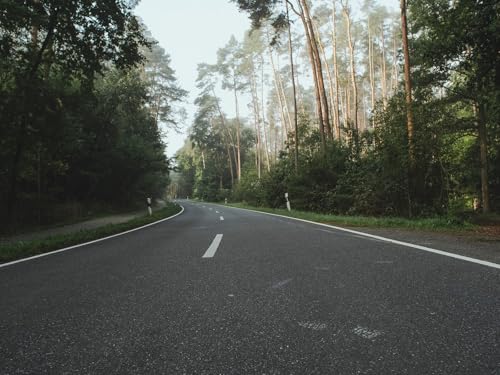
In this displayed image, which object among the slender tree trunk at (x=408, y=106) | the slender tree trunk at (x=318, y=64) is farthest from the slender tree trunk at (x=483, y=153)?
the slender tree trunk at (x=318, y=64)

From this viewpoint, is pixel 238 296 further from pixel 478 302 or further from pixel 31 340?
pixel 478 302

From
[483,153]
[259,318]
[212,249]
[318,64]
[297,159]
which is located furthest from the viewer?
[297,159]

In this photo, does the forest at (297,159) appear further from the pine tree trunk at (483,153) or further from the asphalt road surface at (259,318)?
the asphalt road surface at (259,318)

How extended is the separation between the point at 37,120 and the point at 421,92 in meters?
14.5

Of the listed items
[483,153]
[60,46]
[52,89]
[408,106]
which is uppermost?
[60,46]

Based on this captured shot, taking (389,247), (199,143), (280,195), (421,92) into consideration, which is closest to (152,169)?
(280,195)

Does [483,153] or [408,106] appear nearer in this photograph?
[408,106]

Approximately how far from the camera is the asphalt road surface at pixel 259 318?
4.98 ft

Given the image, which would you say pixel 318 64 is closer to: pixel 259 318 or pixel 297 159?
pixel 297 159

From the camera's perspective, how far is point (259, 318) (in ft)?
6.78

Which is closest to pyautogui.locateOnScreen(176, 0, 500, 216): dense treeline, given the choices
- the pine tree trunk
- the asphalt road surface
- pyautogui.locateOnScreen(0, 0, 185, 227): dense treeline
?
the pine tree trunk

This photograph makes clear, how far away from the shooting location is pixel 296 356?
1.56 m

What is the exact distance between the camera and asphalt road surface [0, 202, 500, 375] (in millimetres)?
1519

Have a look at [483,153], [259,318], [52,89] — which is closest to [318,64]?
[483,153]
